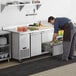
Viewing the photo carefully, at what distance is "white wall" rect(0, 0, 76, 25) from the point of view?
6105 mm

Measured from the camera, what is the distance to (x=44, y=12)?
6895 mm

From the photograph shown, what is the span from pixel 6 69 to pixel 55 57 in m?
1.55

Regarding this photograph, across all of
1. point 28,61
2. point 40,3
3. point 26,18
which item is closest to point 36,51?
point 28,61

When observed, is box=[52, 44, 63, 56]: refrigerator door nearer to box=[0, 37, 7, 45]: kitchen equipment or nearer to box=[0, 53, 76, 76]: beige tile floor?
box=[0, 53, 76, 76]: beige tile floor

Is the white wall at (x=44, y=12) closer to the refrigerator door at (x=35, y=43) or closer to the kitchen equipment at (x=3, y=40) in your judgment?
the kitchen equipment at (x=3, y=40)

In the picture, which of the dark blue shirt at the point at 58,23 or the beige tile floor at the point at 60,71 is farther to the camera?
the dark blue shirt at the point at 58,23

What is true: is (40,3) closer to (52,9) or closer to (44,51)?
(52,9)

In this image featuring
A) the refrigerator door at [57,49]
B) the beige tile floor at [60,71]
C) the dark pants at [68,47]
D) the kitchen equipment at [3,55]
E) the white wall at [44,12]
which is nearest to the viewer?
the beige tile floor at [60,71]

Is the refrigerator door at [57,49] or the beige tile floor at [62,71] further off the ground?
the refrigerator door at [57,49]

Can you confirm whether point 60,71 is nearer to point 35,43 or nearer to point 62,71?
point 62,71

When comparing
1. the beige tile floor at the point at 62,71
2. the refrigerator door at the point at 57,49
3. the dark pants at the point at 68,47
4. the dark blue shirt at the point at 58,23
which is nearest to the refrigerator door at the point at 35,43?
the refrigerator door at the point at 57,49

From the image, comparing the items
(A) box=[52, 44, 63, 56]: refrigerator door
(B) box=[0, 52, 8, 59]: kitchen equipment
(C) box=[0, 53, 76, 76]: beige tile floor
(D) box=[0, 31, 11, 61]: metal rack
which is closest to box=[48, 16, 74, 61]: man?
(A) box=[52, 44, 63, 56]: refrigerator door

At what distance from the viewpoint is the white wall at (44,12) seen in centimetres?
611

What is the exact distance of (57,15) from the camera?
7246mm
